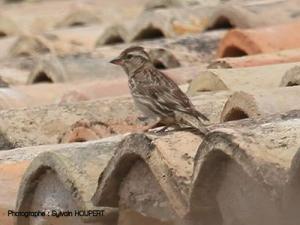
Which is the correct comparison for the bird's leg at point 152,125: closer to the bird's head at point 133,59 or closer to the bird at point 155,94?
the bird at point 155,94

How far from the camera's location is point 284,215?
2.27 meters

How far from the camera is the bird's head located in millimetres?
4102

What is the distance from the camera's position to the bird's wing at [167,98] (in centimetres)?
356

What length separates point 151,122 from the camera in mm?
3910

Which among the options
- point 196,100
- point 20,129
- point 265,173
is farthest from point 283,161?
point 20,129

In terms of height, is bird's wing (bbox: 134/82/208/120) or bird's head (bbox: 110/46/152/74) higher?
bird's head (bbox: 110/46/152/74)

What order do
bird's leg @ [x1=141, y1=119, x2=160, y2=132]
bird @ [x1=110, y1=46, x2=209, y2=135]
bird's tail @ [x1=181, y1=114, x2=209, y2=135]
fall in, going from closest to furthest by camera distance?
1. bird's tail @ [x1=181, y1=114, x2=209, y2=135]
2. bird @ [x1=110, y1=46, x2=209, y2=135]
3. bird's leg @ [x1=141, y1=119, x2=160, y2=132]

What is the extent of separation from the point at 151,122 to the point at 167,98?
164mm

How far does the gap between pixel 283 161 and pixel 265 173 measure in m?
0.05

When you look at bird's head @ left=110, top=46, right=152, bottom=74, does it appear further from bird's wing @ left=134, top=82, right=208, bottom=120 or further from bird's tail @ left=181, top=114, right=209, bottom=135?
bird's tail @ left=181, top=114, right=209, bottom=135

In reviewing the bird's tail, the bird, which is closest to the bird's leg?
the bird

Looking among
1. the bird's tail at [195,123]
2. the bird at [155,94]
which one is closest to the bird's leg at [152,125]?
the bird at [155,94]

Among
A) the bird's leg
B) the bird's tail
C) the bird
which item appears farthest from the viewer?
the bird's leg

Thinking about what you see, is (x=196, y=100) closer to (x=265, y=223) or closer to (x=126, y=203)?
(x=126, y=203)
